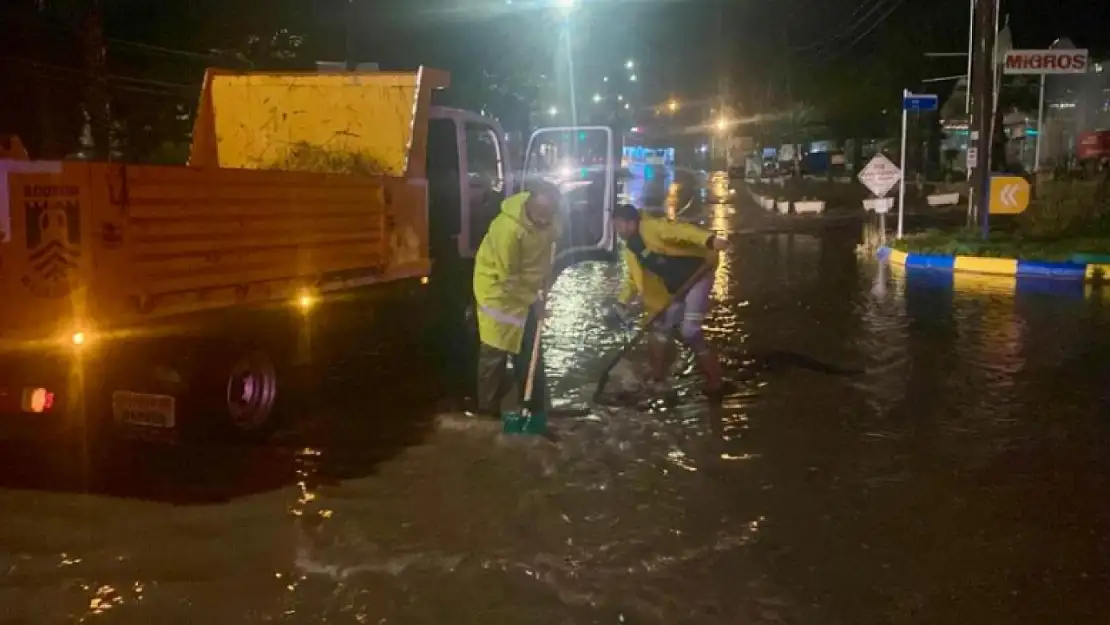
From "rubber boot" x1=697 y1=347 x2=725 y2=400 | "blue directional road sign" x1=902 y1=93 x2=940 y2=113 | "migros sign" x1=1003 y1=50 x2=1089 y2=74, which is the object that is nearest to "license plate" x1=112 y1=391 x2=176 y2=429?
"rubber boot" x1=697 y1=347 x2=725 y2=400

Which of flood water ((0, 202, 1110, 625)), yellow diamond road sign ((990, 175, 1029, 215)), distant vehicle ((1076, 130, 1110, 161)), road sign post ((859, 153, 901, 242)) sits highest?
distant vehicle ((1076, 130, 1110, 161))

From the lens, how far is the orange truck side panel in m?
4.93

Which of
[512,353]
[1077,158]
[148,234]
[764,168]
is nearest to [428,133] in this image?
[512,353]

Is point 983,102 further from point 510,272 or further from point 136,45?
point 510,272

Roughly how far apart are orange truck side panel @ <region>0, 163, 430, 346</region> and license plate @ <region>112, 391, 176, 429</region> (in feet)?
2.16

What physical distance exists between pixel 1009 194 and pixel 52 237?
1713cm

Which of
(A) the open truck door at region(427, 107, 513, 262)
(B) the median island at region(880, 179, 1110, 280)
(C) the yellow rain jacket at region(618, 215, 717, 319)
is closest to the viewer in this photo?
(C) the yellow rain jacket at region(618, 215, 717, 319)

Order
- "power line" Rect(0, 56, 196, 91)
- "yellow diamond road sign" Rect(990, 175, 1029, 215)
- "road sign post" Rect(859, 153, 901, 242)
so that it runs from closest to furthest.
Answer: "power line" Rect(0, 56, 196, 91) → "yellow diamond road sign" Rect(990, 175, 1029, 215) → "road sign post" Rect(859, 153, 901, 242)

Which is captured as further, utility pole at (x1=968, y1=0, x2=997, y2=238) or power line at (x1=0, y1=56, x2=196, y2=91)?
utility pole at (x1=968, y1=0, x2=997, y2=238)

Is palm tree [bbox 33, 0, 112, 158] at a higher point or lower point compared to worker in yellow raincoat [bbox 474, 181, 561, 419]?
higher

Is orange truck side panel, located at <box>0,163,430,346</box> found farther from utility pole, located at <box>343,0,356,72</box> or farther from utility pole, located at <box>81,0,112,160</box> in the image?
utility pole, located at <box>343,0,356,72</box>

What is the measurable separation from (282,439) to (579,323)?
484 cm

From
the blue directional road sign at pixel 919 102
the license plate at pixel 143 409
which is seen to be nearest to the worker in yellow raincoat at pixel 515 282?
the license plate at pixel 143 409

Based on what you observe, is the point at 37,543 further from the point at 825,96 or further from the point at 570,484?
the point at 825,96
